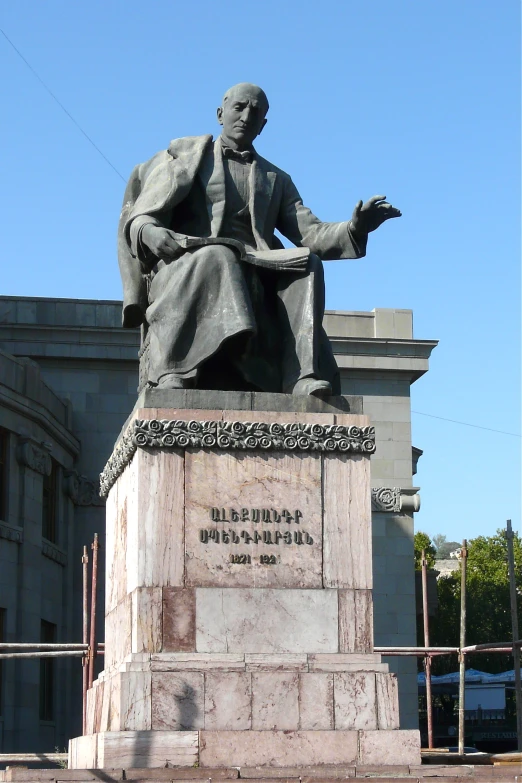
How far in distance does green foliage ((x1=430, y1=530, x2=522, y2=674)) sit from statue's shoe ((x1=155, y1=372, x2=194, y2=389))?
59.3 metres

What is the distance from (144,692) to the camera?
10.1m

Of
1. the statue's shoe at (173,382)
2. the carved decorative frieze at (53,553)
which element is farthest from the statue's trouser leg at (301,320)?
the carved decorative frieze at (53,553)

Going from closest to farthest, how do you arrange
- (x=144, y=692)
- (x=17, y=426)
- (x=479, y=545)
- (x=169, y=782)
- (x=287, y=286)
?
(x=169, y=782)
(x=144, y=692)
(x=287, y=286)
(x=17, y=426)
(x=479, y=545)

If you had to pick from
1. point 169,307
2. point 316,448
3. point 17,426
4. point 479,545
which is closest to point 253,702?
point 316,448

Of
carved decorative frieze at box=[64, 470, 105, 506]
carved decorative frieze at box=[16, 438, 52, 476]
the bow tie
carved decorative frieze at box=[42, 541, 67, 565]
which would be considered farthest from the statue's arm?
carved decorative frieze at box=[64, 470, 105, 506]

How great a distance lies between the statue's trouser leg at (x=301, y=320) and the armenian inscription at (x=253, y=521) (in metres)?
0.93

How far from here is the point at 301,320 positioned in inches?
463

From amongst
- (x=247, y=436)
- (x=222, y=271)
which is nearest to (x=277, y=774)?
(x=247, y=436)

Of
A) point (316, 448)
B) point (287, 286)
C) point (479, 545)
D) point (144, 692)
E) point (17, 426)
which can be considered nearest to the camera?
point (144, 692)

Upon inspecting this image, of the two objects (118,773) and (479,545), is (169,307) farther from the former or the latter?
(479,545)

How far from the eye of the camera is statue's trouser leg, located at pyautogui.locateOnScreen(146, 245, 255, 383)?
11.4 m

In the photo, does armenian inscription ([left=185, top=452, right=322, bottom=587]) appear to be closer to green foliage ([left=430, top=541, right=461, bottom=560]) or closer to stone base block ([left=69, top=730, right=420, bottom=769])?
stone base block ([left=69, top=730, right=420, bottom=769])

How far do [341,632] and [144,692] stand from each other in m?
1.67

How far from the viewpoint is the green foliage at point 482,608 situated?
72250 mm
